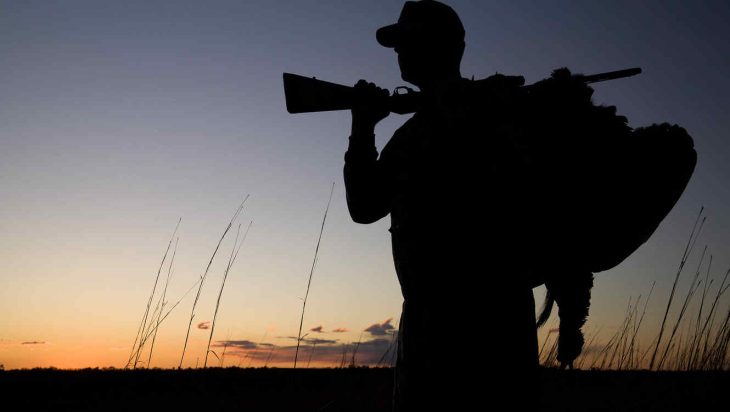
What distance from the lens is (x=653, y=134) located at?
2020 mm

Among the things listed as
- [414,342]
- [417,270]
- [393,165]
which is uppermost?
[393,165]

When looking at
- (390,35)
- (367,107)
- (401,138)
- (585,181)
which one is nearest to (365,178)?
(401,138)

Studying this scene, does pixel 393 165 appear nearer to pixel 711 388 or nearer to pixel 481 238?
pixel 481 238

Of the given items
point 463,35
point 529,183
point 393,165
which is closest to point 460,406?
point 529,183

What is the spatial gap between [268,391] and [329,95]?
8.96 feet

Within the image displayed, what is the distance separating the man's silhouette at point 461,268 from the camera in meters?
1.75

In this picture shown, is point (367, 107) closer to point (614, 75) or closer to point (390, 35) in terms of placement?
point (390, 35)

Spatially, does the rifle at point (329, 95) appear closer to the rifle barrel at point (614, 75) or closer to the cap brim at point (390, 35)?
the rifle barrel at point (614, 75)

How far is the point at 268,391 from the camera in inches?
173

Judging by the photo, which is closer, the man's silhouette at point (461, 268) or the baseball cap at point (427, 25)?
the man's silhouette at point (461, 268)

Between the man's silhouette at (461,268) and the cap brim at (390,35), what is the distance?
1.16 ft

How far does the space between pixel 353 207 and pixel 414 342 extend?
59 cm

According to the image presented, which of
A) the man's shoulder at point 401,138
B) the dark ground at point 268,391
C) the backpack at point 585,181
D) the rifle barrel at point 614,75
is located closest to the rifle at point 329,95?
the rifle barrel at point 614,75

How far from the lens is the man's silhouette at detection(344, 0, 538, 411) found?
175 cm
